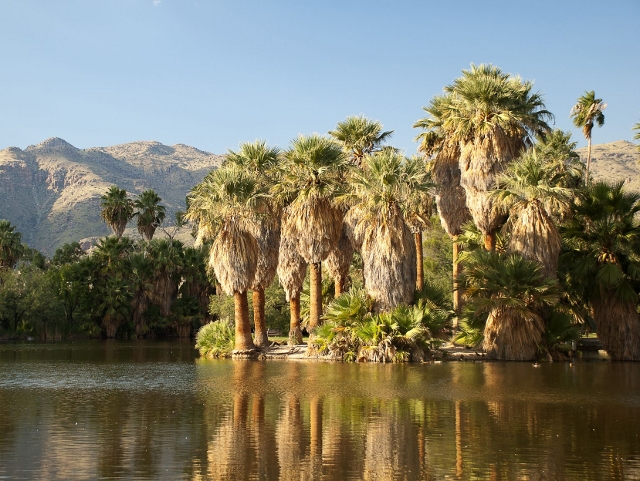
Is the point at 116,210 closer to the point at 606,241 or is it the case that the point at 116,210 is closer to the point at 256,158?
the point at 256,158

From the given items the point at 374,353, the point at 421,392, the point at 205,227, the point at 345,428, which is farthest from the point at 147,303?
the point at 345,428

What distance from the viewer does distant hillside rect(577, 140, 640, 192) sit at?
465 ft

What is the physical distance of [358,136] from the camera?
3966 cm

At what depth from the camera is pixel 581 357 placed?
111 ft

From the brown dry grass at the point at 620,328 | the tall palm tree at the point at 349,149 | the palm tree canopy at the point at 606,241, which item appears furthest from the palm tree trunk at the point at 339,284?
the brown dry grass at the point at 620,328

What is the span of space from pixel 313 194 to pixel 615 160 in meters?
141

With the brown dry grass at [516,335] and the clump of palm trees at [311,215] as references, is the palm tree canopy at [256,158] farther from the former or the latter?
the brown dry grass at [516,335]

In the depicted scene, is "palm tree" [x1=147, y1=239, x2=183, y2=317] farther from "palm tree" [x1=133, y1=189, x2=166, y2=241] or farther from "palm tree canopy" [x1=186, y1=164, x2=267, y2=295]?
"palm tree canopy" [x1=186, y1=164, x2=267, y2=295]

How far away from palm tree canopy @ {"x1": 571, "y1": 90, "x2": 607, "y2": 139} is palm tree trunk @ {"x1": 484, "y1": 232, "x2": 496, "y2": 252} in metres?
28.1

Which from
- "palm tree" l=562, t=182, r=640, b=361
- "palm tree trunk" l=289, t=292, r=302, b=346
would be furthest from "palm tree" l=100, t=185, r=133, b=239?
"palm tree" l=562, t=182, r=640, b=361

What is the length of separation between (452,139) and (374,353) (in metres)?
12.4

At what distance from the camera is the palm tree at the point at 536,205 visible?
3125 centimetres

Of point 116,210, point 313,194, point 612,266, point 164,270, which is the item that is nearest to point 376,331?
point 313,194

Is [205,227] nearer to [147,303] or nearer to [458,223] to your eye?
[458,223]
